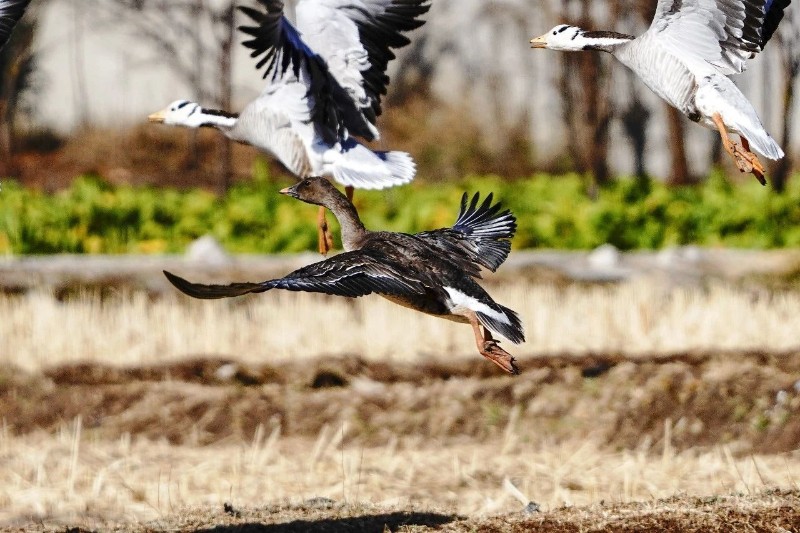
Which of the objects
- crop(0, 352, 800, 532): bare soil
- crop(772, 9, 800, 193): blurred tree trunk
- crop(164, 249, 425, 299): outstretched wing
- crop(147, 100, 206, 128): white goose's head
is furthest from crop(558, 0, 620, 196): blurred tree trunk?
crop(164, 249, 425, 299): outstretched wing

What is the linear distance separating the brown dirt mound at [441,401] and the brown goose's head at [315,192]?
3288 millimetres

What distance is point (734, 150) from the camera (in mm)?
5203

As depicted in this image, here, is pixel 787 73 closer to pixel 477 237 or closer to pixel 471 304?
pixel 477 237

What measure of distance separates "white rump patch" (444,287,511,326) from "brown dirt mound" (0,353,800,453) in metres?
3.52

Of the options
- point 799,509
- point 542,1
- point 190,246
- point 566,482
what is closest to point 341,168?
point 566,482

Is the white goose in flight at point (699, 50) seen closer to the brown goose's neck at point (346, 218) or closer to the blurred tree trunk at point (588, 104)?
the brown goose's neck at point (346, 218)

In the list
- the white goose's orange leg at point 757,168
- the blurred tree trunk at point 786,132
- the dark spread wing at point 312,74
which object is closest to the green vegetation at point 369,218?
the blurred tree trunk at point 786,132

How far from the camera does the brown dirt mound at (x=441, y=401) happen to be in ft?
28.1

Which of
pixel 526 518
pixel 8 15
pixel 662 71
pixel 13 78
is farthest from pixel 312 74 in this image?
pixel 13 78

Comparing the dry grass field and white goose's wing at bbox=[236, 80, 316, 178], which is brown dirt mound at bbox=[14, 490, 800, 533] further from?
white goose's wing at bbox=[236, 80, 316, 178]

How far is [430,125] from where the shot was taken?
54.1 ft

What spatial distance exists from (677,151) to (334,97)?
9.24 meters

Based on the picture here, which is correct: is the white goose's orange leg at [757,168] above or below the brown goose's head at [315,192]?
above

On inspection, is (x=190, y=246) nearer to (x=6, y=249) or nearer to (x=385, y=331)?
(x=6, y=249)
